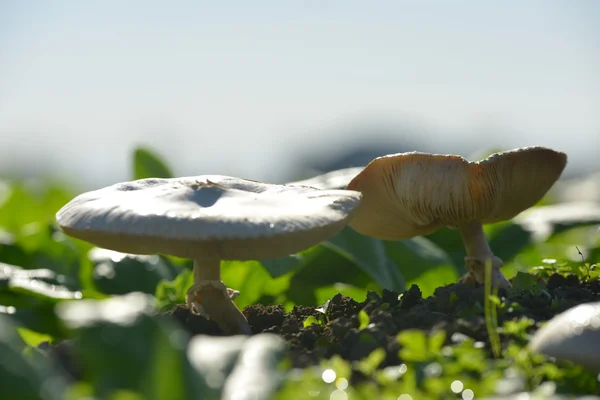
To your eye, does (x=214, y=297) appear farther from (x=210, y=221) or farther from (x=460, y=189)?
(x=460, y=189)

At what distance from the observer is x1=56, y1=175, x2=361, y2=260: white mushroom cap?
1.89 m

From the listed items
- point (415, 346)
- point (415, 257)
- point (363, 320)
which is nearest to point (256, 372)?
point (415, 346)

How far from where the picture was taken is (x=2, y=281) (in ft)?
8.43

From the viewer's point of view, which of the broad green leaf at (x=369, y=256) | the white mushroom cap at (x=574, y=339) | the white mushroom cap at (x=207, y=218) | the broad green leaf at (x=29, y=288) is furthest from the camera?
the broad green leaf at (x=369, y=256)

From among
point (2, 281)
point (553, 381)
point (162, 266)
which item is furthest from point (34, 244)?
point (553, 381)

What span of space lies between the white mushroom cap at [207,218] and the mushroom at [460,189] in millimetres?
309

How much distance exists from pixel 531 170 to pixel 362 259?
1.44m

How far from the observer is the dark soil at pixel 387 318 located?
193 cm

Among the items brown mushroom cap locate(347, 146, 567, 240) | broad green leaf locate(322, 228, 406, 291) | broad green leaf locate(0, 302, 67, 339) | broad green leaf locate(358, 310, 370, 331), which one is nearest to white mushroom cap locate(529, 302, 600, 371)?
broad green leaf locate(358, 310, 370, 331)

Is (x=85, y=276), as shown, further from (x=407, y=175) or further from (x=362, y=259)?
(x=407, y=175)

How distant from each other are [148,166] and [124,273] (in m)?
1.25

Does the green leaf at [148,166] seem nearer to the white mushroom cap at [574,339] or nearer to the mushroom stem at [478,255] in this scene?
the mushroom stem at [478,255]

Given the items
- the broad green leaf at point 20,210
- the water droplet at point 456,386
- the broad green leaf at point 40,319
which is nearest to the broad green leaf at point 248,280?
the broad green leaf at point 40,319

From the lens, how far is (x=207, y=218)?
1914 mm
